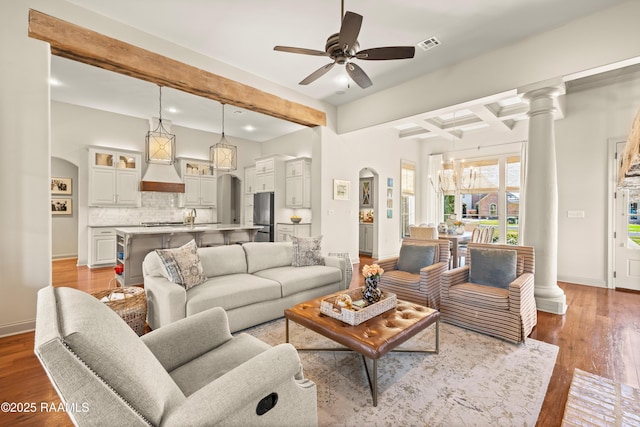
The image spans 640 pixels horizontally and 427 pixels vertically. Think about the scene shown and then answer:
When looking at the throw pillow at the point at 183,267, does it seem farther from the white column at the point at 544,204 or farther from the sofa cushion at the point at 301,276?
the white column at the point at 544,204

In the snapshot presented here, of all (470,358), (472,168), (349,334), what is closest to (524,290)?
(470,358)

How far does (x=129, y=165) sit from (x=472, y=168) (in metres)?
8.05

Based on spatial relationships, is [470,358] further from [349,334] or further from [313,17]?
[313,17]

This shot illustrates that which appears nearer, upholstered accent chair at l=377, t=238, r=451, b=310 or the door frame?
upholstered accent chair at l=377, t=238, r=451, b=310

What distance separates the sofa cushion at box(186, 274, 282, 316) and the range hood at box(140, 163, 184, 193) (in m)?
4.60

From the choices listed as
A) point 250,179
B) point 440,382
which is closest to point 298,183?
point 250,179

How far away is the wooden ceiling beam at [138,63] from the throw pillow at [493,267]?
3.79m

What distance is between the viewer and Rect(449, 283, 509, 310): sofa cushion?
283 cm

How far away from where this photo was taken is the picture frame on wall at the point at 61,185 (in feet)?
22.2

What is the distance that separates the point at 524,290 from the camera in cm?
281

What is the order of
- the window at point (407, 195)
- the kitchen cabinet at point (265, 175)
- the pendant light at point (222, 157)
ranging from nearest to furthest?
the pendant light at point (222, 157) → the kitchen cabinet at point (265, 175) → the window at point (407, 195)

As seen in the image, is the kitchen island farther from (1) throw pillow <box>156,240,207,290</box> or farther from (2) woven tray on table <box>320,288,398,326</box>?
(2) woven tray on table <box>320,288,398,326</box>

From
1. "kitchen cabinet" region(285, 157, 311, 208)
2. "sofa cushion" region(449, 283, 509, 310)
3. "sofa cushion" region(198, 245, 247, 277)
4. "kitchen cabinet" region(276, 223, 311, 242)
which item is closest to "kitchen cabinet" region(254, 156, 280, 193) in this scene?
"kitchen cabinet" region(285, 157, 311, 208)

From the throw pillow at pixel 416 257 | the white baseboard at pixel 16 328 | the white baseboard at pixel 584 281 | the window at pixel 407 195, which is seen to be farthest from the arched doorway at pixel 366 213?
the white baseboard at pixel 16 328
